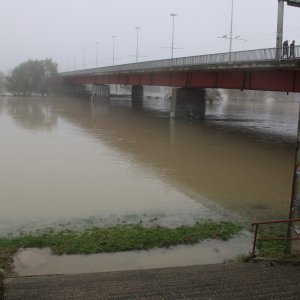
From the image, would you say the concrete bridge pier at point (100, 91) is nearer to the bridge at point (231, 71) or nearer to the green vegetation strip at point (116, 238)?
the bridge at point (231, 71)

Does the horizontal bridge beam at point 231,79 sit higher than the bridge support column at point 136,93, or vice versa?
the horizontal bridge beam at point 231,79

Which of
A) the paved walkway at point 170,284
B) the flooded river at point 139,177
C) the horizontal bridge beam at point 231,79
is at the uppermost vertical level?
the horizontal bridge beam at point 231,79

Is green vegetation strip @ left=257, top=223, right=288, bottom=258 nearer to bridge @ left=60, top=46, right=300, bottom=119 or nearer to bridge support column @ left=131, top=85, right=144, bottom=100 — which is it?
bridge @ left=60, top=46, right=300, bottom=119

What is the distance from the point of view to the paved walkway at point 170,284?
24.5 ft

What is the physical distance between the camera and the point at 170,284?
8.13 metres

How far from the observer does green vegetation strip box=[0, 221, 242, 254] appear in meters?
11.0

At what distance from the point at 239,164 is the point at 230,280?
16232 millimetres

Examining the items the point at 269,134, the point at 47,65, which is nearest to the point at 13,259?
the point at 269,134

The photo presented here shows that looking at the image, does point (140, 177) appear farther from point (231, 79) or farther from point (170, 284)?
point (231, 79)

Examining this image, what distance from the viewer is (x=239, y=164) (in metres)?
24.1

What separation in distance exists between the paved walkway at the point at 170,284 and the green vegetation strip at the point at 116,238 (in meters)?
1.92

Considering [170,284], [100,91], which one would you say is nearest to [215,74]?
[170,284]

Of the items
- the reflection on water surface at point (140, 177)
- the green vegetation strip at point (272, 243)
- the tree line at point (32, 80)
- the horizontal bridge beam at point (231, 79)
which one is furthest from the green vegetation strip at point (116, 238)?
the tree line at point (32, 80)

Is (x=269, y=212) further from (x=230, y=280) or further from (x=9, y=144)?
(x=9, y=144)
